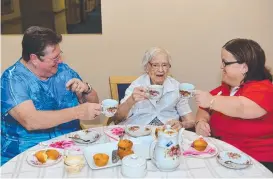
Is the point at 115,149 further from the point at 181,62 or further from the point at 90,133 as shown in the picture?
the point at 181,62

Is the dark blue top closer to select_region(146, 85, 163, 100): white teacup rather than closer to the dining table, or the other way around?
the dining table

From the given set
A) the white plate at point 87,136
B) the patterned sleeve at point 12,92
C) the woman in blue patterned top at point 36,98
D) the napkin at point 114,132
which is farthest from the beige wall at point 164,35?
the white plate at point 87,136

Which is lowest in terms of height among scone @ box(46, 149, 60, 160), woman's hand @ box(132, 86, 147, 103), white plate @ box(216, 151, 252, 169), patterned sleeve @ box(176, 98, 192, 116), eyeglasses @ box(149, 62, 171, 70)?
patterned sleeve @ box(176, 98, 192, 116)

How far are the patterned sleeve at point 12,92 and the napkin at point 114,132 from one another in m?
0.50

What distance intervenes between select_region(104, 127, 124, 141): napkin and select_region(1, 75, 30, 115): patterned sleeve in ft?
1.65

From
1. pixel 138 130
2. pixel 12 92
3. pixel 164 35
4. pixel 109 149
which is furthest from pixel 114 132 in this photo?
pixel 164 35

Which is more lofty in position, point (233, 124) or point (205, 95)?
point (205, 95)

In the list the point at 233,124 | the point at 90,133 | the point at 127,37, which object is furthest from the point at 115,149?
the point at 127,37

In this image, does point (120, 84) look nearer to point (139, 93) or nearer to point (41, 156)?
point (139, 93)

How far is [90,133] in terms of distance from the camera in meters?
1.97

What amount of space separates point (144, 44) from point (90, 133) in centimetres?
130

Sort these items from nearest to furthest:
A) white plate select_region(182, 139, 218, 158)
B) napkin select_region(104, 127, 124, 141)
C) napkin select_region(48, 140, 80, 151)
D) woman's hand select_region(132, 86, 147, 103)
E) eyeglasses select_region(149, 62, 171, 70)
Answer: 1. white plate select_region(182, 139, 218, 158)
2. napkin select_region(48, 140, 80, 151)
3. napkin select_region(104, 127, 124, 141)
4. woman's hand select_region(132, 86, 147, 103)
5. eyeglasses select_region(149, 62, 171, 70)

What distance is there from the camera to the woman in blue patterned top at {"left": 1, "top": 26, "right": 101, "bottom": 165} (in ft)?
6.56

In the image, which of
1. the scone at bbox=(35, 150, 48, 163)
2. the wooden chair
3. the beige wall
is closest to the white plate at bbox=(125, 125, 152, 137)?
the scone at bbox=(35, 150, 48, 163)
